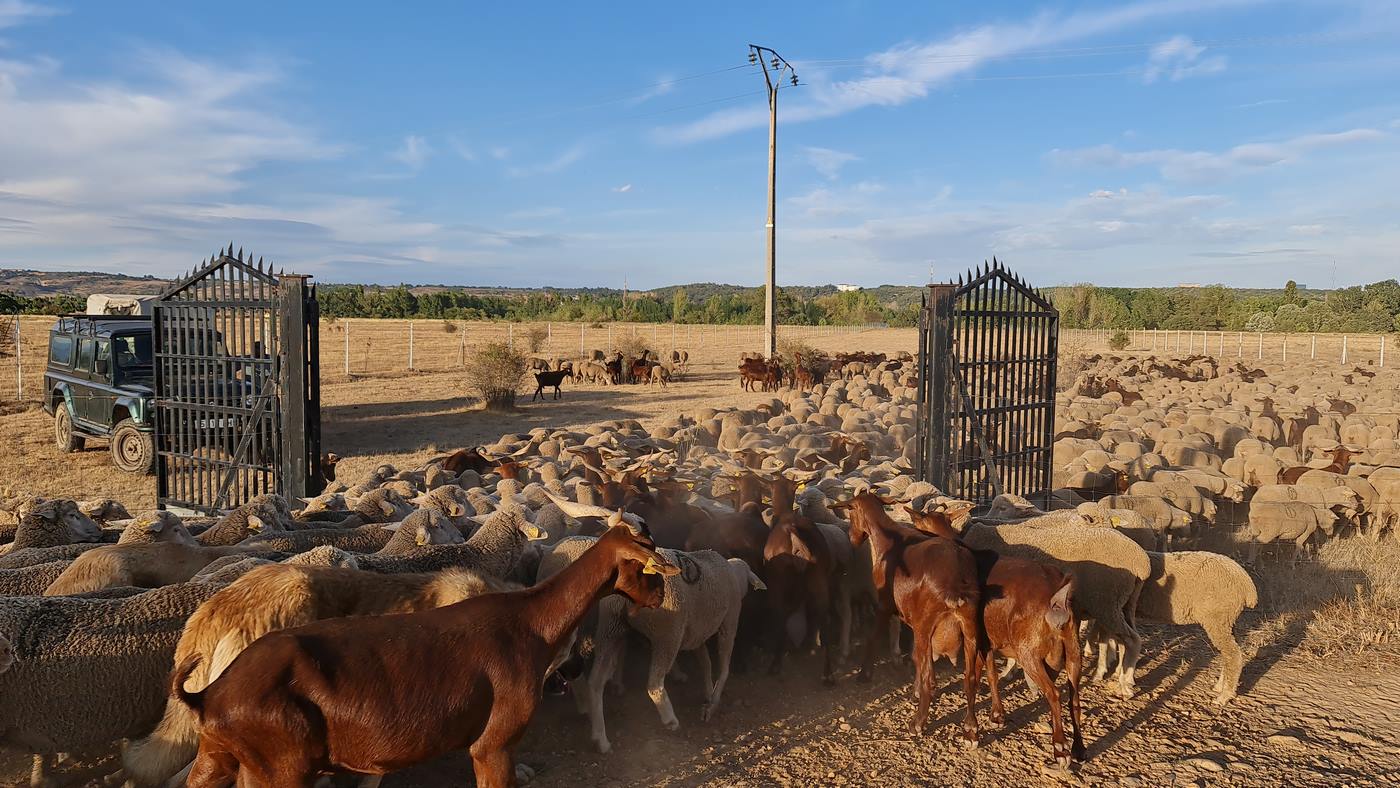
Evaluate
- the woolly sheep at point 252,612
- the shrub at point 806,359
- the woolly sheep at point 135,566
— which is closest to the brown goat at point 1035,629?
the woolly sheep at point 252,612

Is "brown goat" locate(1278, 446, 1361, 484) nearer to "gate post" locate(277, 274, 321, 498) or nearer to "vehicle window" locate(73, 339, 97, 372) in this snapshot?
"gate post" locate(277, 274, 321, 498)

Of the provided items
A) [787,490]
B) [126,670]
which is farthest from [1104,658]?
[126,670]

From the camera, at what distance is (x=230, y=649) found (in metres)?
4.46

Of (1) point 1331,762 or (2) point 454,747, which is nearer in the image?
(2) point 454,747

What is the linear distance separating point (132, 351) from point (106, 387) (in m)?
0.70

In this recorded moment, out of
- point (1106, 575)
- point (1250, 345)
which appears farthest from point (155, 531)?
point (1250, 345)

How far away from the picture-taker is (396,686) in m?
3.76

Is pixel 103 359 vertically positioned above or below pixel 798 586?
above

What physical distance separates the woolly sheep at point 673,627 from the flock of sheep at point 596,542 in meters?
0.02

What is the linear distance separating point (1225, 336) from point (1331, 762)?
5672 centimetres

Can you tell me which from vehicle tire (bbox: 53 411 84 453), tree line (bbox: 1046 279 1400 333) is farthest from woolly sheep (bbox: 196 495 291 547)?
tree line (bbox: 1046 279 1400 333)

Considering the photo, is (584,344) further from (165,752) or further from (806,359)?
(165,752)

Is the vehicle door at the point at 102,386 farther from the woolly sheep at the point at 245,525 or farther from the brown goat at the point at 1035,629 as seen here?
the brown goat at the point at 1035,629

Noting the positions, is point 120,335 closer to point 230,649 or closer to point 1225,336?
point 230,649
